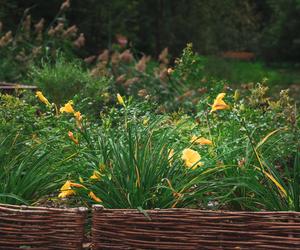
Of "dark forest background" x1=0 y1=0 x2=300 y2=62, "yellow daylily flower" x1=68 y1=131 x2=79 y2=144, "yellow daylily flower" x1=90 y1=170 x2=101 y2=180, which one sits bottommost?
"dark forest background" x1=0 y1=0 x2=300 y2=62

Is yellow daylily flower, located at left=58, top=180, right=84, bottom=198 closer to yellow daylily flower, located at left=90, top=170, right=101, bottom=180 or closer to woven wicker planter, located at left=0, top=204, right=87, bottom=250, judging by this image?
yellow daylily flower, located at left=90, top=170, right=101, bottom=180

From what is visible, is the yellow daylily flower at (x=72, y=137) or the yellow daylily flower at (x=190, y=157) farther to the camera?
the yellow daylily flower at (x=72, y=137)

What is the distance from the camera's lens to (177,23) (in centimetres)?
2692

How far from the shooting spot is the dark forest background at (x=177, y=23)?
1881 cm

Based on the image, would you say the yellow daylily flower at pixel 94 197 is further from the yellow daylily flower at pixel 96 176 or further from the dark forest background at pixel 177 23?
the dark forest background at pixel 177 23

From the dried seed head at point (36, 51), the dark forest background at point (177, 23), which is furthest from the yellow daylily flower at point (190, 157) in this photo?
the dark forest background at point (177, 23)

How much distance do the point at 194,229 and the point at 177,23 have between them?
924 inches

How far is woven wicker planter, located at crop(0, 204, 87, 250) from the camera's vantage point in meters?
3.93

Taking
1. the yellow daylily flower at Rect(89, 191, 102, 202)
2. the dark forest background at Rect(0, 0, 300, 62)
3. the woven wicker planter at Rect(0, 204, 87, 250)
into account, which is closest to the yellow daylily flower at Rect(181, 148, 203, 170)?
the yellow daylily flower at Rect(89, 191, 102, 202)

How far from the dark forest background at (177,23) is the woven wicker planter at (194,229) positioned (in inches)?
413

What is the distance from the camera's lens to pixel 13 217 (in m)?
3.96

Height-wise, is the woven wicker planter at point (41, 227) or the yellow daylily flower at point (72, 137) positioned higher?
the yellow daylily flower at point (72, 137)

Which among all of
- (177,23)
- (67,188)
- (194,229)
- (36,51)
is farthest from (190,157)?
(177,23)

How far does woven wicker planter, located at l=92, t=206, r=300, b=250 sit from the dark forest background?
34.5ft
